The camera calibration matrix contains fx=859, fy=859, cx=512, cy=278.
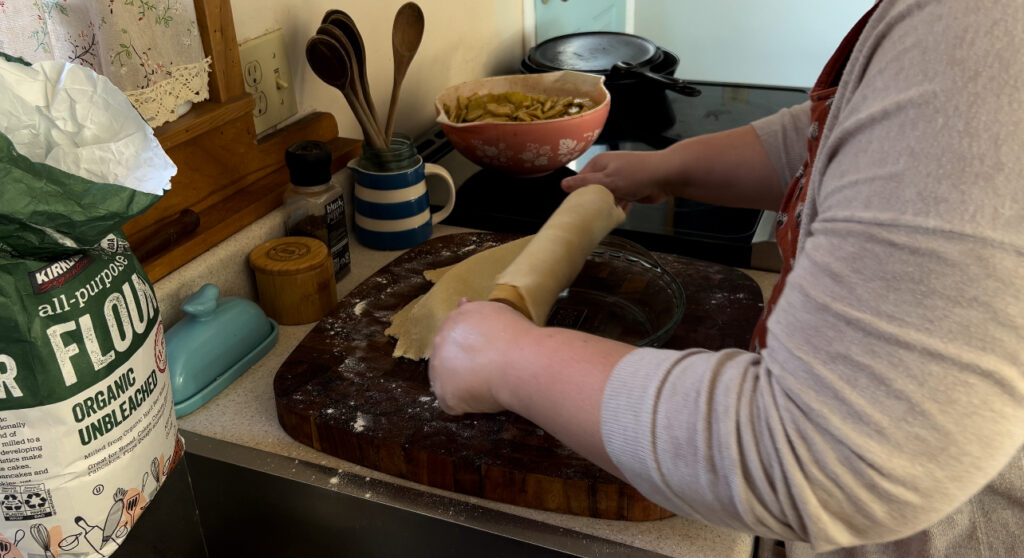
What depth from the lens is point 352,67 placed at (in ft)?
3.66

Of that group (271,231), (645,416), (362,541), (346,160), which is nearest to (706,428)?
(645,416)

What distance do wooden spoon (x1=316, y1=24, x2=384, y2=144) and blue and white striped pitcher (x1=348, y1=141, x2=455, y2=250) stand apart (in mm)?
58

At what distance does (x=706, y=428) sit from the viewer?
0.55 meters

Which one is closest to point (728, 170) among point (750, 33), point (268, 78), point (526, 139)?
point (526, 139)

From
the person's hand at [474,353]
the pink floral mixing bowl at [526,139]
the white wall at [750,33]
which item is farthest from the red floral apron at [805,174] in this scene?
the white wall at [750,33]

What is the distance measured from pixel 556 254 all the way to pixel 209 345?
0.37m

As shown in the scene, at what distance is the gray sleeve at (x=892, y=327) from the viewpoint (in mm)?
438

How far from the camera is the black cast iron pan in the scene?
63.3 inches

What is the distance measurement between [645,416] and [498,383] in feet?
0.45

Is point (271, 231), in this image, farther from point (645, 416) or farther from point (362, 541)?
point (645, 416)

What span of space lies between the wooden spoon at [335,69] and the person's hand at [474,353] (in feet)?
1.59

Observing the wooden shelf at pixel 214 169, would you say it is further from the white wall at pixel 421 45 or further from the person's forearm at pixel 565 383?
the person's forearm at pixel 565 383

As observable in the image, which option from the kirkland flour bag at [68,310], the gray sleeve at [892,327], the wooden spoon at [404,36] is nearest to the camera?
the gray sleeve at [892,327]

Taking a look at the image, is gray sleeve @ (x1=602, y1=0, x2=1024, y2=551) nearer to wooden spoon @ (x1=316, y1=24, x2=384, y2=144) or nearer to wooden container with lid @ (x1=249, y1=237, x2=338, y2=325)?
wooden container with lid @ (x1=249, y1=237, x2=338, y2=325)
